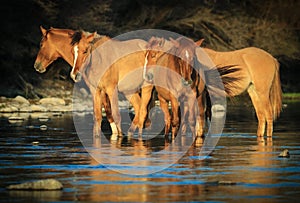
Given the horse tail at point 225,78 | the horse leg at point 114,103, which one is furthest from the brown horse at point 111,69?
the horse tail at point 225,78

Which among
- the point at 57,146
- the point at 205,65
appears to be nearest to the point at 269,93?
the point at 205,65

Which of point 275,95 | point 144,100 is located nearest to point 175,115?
point 144,100

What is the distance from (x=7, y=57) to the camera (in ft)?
123

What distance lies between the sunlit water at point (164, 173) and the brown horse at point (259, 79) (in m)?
0.84

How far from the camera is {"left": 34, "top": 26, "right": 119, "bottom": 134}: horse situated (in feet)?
67.2

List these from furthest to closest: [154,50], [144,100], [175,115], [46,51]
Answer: [46,51] < [144,100] < [175,115] < [154,50]

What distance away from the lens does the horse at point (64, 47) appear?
20.5 m

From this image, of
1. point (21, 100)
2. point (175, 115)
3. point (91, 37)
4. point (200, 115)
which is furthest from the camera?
point (21, 100)

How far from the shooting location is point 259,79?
2047 centimetres

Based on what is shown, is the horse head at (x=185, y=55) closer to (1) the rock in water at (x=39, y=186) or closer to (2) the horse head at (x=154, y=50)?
(2) the horse head at (x=154, y=50)

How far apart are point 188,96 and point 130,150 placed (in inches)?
147

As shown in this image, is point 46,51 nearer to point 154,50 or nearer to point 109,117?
point 109,117

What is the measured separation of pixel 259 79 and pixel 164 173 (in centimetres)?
829

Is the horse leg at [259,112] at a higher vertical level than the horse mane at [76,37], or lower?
lower
